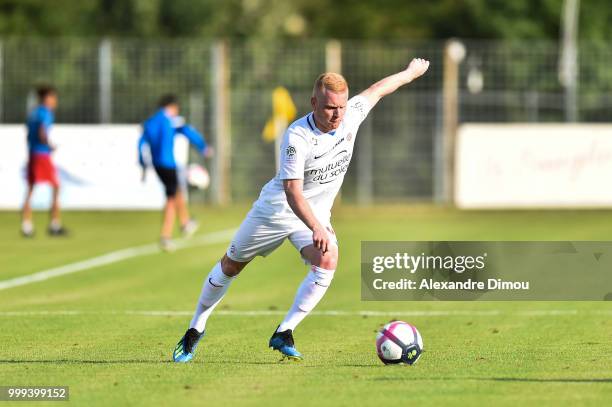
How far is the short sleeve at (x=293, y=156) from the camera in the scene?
9.32m

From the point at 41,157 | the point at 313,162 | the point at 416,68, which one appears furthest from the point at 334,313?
the point at 41,157

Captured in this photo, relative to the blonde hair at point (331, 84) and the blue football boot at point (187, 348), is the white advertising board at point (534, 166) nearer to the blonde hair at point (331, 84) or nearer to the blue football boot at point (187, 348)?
the blue football boot at point (187, 348)

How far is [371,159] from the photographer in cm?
3341

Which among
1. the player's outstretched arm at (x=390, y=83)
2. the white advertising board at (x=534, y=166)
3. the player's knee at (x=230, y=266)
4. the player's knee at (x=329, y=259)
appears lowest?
the white advertising board at (x=534, y=166)

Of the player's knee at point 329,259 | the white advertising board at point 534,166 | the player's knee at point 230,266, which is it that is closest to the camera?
the player's knee at point 329,259

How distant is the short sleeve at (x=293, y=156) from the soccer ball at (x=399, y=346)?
1235 mm

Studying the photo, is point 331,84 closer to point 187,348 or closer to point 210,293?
point 210,293

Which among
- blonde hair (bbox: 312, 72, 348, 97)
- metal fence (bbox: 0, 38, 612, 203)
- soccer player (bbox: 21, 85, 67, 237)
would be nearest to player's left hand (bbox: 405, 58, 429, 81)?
blonde hair (bbox: 312, 72, 348, 97)

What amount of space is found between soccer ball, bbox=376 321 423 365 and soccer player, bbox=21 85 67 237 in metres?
14.4

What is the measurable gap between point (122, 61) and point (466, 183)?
7772 mm

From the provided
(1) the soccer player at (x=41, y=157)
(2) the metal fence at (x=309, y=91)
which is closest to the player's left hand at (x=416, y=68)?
(1) the soccer player at (x=41, y=157)

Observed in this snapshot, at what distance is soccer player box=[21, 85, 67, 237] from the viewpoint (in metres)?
23.5

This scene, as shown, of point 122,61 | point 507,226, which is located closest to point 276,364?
point 507,226

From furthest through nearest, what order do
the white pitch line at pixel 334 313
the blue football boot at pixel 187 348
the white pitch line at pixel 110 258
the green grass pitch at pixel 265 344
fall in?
the white pitch line at pixel 110 258
the white pitch line at pixel 334 313
the blue football boot at pixel 187 348
the green grass pitch at pixel 265 344
